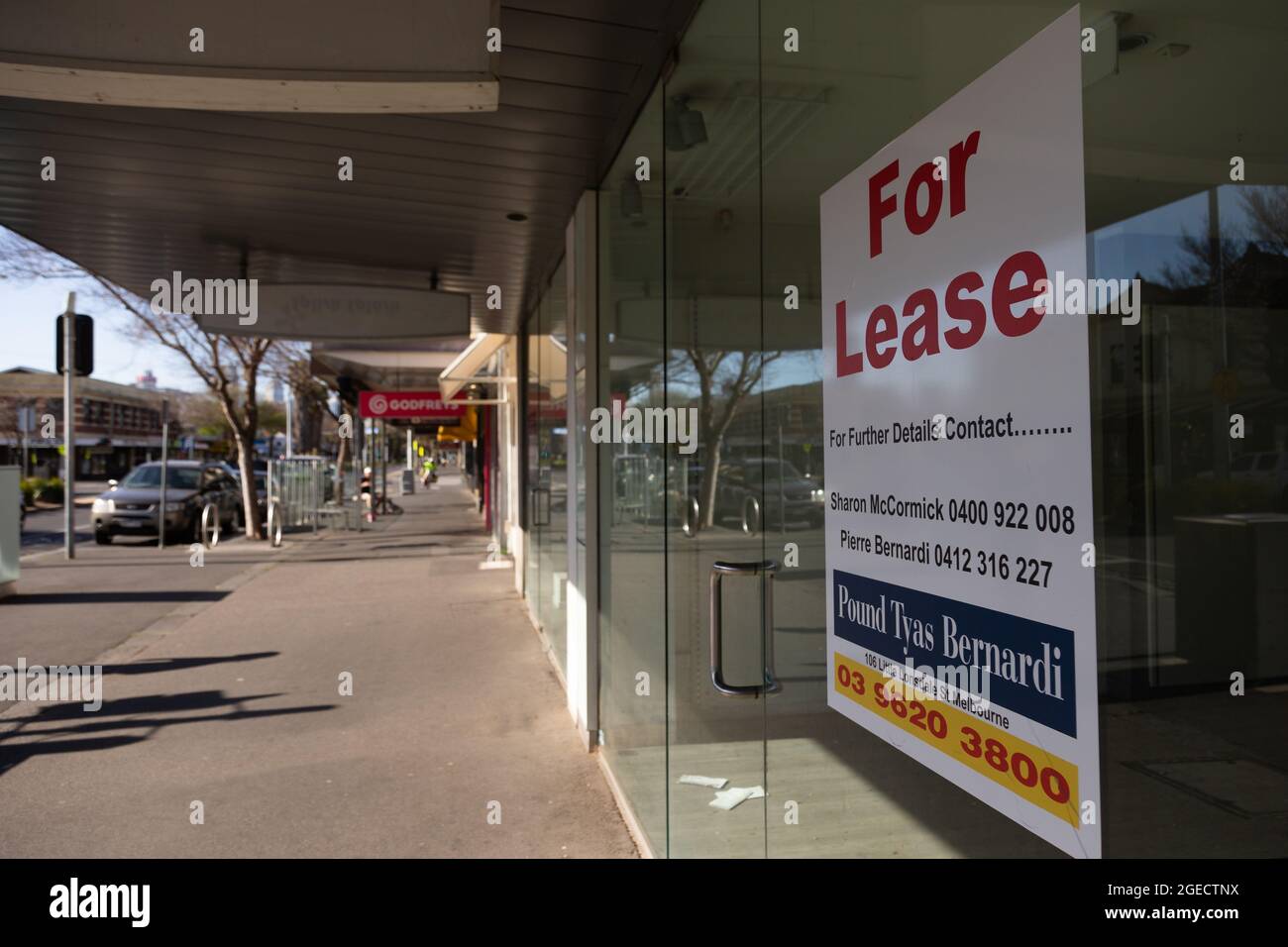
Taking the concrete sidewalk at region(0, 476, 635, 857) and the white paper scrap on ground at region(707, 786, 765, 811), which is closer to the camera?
the white paper scrap on ground at region(707, 786, 765, 811)

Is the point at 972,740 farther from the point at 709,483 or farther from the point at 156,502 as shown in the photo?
the point at 156,502

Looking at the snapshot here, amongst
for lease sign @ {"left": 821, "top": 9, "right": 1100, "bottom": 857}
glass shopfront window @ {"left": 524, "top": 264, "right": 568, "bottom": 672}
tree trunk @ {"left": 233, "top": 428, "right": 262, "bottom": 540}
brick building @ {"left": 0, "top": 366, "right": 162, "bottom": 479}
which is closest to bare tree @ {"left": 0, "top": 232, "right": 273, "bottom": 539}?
tree trunk @ {"left": 233, "top": 428, "right": 262, "bottom": 540}

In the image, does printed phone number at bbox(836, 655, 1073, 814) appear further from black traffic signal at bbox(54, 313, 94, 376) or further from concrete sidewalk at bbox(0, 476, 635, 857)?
black traffic signal at bbox(54, 313, 94, 376)

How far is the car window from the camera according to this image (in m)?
19.7

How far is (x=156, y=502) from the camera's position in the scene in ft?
61.2

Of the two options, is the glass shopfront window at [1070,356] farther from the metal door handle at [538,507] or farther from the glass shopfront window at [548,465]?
the metal door handle at [538,507]

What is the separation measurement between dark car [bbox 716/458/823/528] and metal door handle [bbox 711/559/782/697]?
0.14m

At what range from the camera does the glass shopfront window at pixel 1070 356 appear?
101cm

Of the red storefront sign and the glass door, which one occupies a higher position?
the red storefront sign

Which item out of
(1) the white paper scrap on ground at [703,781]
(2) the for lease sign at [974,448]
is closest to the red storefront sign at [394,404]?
(1) the white paper scrap on ground at [703,781]

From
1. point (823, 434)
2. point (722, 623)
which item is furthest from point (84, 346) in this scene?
point (823, 434)

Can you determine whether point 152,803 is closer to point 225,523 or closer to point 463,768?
point 463,768
